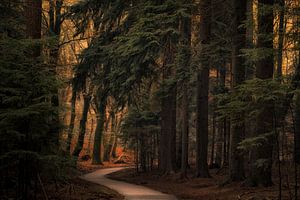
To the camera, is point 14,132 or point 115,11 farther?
point 115,11

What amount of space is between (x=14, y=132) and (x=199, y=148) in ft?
41.6

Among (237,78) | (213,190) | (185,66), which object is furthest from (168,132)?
(213,190)

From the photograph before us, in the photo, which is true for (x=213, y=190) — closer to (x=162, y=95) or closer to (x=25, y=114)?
(x=25, y=114)

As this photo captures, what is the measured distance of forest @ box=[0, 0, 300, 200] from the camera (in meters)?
9.81

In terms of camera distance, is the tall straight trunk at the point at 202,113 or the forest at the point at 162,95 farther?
the tall straight trunk at the point at 202,113

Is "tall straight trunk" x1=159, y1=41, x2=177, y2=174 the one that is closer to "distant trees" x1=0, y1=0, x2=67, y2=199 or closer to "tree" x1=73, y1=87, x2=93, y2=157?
"tree" x1=73, y1=87, x2=93, y2=157

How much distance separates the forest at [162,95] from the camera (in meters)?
9.81

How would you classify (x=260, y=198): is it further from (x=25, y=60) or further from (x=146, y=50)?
(x=146, y=50)

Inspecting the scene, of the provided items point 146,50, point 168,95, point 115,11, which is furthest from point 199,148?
point 115,11

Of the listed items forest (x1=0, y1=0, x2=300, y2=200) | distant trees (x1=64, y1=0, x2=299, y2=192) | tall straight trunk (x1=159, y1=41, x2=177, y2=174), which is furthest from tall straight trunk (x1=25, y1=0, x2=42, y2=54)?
tall straight trunk (x1=159, y1=41, x2=177, y2=174)

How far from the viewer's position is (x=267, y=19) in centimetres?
1397

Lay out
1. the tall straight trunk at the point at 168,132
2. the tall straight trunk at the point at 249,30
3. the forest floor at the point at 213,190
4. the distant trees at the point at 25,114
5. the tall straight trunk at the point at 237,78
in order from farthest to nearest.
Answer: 1. the tall straight trunk at the point at 168,132
2. the tall straight trunk at the point at 237,78
3. the forest floor at the point at 213,190
4. the tall straight trunk at the point at 249,30
5. the distant trees at the point at 25,114

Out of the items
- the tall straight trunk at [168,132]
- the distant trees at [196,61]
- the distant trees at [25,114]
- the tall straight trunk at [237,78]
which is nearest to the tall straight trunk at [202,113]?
the distant trees at [196,61]

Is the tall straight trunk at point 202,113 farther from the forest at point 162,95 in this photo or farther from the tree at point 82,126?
the tree at point 82,126
